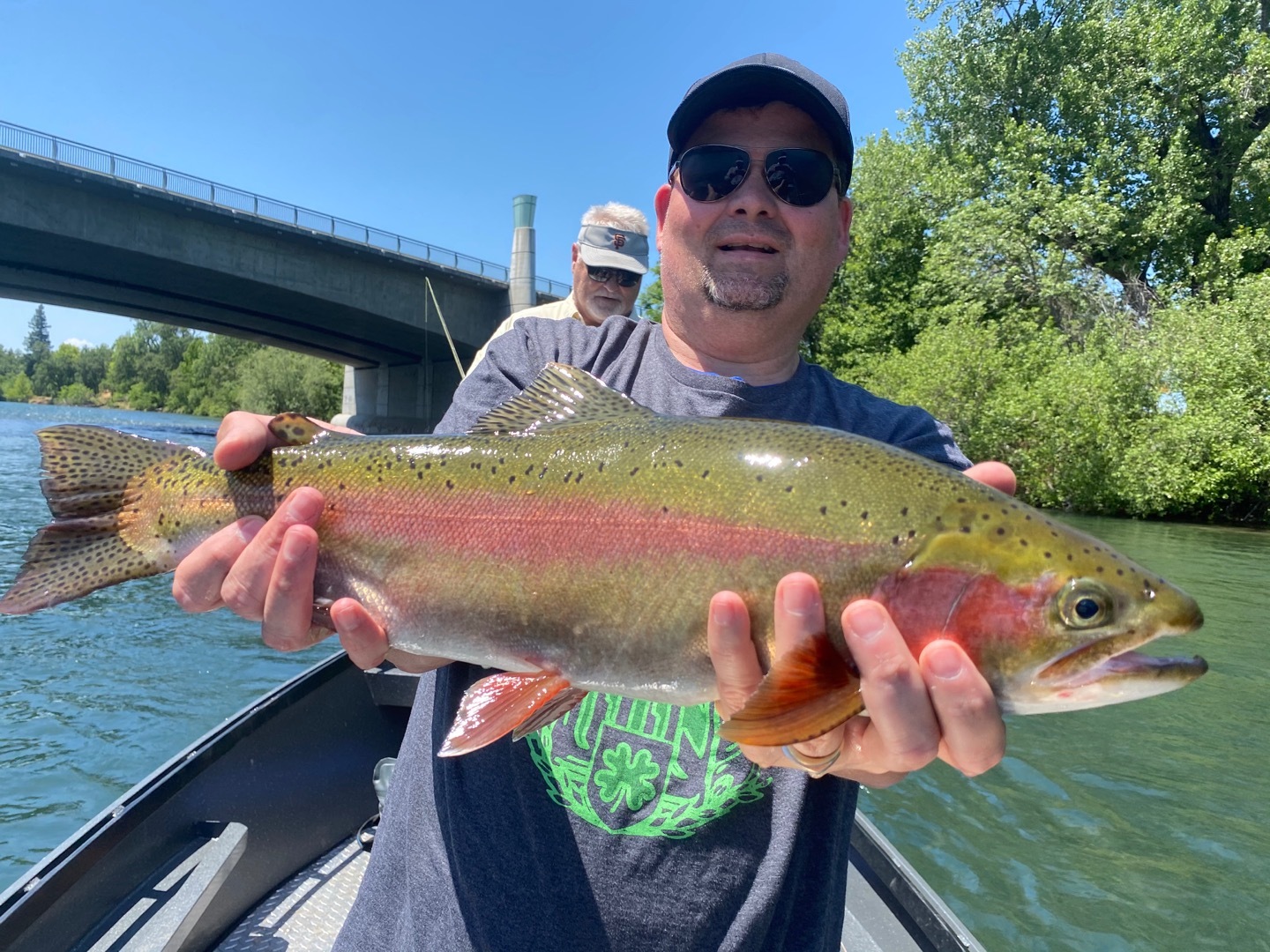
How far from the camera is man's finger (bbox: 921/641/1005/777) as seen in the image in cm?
176

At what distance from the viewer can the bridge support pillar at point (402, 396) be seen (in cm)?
4109

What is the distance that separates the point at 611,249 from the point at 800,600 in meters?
5.59

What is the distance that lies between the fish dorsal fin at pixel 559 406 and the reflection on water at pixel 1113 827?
16.9 feet

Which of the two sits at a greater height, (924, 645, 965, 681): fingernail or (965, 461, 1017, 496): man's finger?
(965, 461, 1017, 496): man's finger

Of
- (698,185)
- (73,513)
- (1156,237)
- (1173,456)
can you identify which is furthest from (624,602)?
(1156,237)

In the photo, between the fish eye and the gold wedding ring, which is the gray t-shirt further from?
the fish eye

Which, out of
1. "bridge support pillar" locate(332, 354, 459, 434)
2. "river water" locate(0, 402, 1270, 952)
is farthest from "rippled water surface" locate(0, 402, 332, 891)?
"bridge support pillar" locate(332, 354, 459, 434)

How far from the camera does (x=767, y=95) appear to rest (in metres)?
2.65

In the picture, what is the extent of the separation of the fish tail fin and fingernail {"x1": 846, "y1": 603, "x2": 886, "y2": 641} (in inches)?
79.5

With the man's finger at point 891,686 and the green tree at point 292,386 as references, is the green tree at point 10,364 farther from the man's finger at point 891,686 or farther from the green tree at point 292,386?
the man's finger at point 891,686

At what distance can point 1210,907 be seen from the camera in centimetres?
581

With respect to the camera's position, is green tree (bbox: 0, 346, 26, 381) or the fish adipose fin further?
green tree (bbox: 0, 346, 26, 381)

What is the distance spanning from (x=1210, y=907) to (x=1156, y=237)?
29.9 meters

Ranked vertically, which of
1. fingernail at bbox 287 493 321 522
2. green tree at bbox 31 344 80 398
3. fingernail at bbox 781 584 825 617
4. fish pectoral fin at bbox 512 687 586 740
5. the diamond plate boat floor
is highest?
green tree at bbox 31 344 80 398
